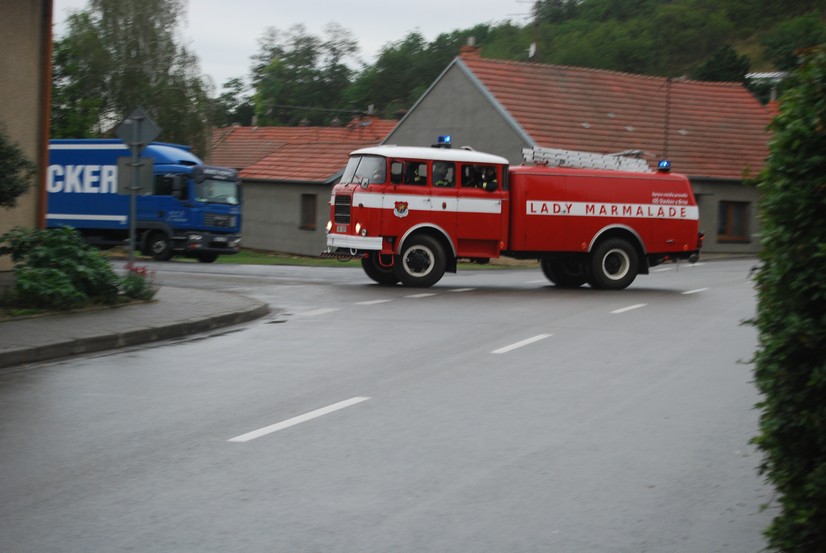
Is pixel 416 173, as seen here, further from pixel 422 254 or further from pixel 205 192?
pixel 205 192

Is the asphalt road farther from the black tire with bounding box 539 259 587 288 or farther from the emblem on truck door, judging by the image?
the black tire with bounding box 539 259 587 288

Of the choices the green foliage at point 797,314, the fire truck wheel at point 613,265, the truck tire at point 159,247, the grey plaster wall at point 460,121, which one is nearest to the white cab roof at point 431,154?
the fire truck wheel at point 613,265

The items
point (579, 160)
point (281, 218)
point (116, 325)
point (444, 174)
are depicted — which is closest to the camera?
point (116, 325)

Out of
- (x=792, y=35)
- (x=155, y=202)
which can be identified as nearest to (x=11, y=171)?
(x=155, y=202)

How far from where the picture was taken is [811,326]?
4402 mm

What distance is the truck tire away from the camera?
3434cm

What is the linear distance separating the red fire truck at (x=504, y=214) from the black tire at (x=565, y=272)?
3 cm

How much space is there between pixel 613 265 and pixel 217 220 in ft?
52.6

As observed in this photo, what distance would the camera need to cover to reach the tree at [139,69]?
180 ft

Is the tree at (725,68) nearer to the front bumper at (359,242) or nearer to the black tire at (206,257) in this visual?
the black tire at (206,257)

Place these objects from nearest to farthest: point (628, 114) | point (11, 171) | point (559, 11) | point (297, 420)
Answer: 1. point (297, 420)
2. point (11, 171)
3. point (628, 114)
4. point (559, 11)

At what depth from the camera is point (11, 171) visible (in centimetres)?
1430

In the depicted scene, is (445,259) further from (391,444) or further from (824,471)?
(824,471)

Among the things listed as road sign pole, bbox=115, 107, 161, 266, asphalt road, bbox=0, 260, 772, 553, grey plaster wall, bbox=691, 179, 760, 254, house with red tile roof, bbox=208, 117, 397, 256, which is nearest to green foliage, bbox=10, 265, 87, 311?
road sign pole, bbox=115, 107, 161, 266
